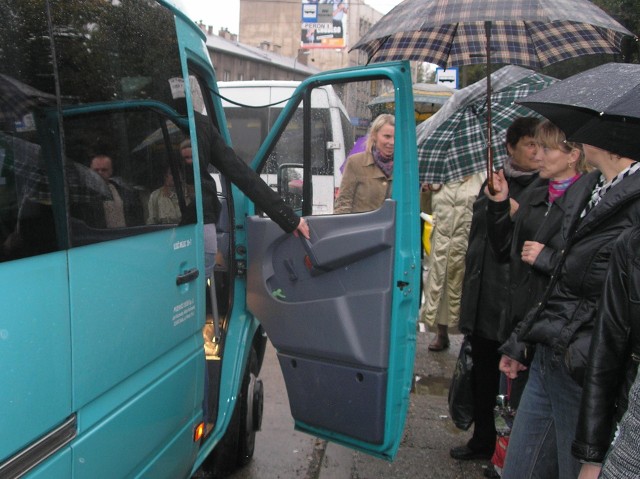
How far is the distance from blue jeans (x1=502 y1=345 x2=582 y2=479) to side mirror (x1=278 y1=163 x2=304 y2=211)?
128 centimetres

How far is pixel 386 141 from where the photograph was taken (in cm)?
320

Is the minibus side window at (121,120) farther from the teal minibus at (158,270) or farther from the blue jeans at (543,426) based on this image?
the blue jeans at (543,426)

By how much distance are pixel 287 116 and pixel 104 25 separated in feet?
3.92

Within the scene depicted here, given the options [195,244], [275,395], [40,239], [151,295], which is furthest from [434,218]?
[40,239]

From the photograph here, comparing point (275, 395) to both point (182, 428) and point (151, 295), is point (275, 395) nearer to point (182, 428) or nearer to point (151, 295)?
point (182, 428)

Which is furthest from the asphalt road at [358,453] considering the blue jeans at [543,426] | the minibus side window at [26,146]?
the minibus side window at [26,146]

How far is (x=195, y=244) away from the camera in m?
2.78

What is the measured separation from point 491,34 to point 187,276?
2260 mm

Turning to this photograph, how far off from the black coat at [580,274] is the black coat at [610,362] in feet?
1.40

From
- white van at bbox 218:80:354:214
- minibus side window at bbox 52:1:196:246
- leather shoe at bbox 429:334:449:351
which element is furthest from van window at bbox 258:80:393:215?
leather shoe at bbox 429:334:449:351

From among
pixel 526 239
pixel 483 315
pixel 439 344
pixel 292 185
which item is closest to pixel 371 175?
pixel 292 185

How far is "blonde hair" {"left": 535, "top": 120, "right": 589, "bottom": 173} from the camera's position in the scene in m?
2.93

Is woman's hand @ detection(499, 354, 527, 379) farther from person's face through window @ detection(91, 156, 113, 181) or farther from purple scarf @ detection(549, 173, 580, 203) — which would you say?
person's face through window @ detection(91, 156, 113, 181)

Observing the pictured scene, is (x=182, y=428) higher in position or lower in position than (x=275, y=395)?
higher
